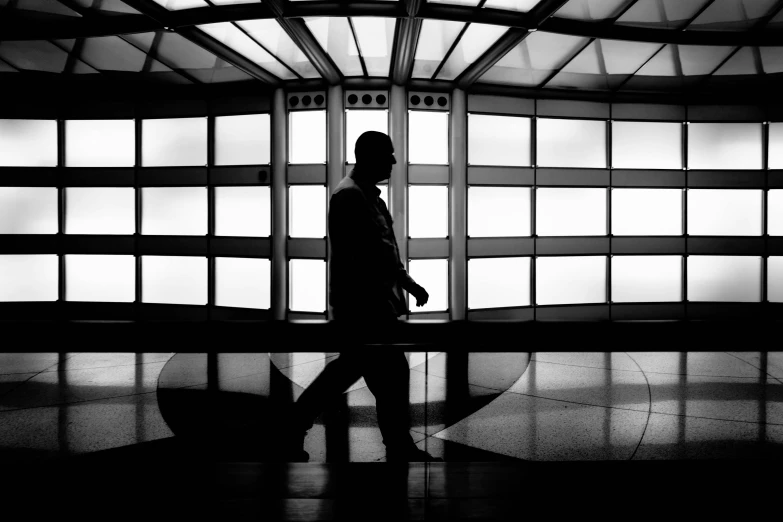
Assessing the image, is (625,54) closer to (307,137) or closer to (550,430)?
(307,137)

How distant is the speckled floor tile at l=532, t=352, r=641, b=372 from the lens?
6.33 metres

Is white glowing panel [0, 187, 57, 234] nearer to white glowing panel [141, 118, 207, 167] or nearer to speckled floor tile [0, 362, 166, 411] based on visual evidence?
white glowing panel [141, 118, 207, 167]

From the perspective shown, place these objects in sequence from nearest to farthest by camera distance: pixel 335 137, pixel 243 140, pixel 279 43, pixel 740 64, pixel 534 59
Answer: pixel 279 43 → pixel 534 59 → pixel 740 64 → pixel 335 137 → pixel 243 140

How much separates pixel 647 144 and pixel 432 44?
23.4 ft

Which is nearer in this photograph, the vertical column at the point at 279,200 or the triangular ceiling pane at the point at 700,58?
the triangular ceiling pane at the point at 700,58

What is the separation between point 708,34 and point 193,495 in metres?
12.2

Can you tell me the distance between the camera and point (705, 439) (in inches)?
152

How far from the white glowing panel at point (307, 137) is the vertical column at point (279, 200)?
0.20 m

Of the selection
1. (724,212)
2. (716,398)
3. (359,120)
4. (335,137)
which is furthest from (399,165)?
(724,212)

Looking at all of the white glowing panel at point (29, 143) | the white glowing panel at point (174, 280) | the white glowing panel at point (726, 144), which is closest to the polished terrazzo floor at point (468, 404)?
the white glowing panel at point (174, 280)

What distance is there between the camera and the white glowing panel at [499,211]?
12.4 m

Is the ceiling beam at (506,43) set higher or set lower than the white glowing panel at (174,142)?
higher

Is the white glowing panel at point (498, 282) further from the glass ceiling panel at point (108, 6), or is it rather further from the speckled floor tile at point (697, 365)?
the glass ceiling panel at point (108, 6)

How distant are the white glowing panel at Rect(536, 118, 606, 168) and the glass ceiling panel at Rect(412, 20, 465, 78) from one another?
12.1ft
